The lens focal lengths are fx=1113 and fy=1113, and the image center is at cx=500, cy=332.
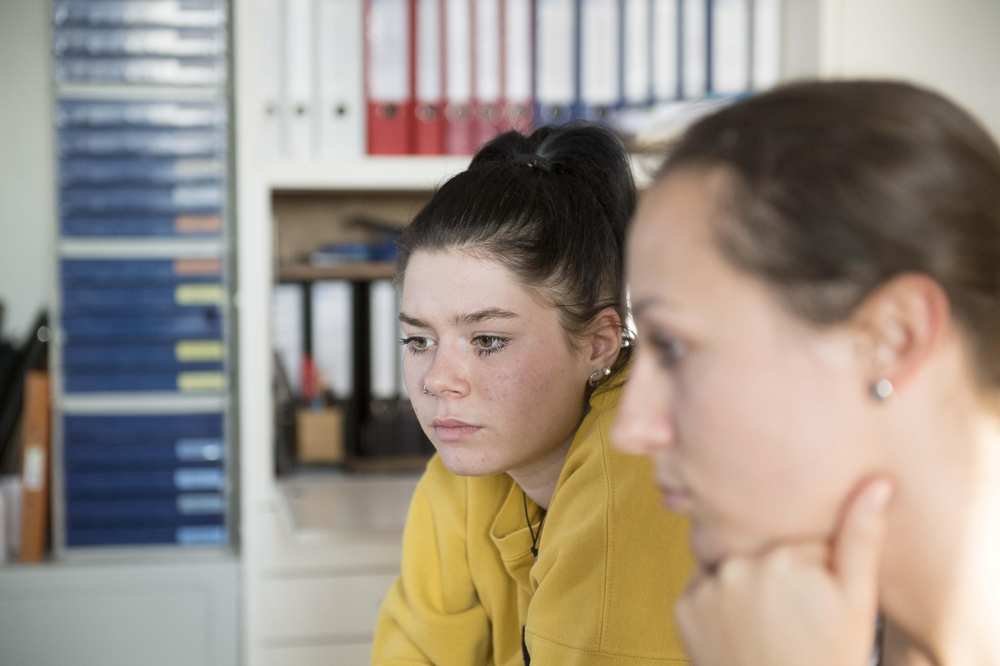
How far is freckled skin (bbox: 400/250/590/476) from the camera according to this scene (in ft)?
3.31

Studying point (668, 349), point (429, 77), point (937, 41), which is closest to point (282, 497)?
point (429, 77)

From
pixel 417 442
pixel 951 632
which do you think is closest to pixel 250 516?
pixel 417 442

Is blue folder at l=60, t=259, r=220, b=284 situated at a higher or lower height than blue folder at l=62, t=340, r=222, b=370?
higher

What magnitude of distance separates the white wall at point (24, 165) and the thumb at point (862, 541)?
2335 millimetres

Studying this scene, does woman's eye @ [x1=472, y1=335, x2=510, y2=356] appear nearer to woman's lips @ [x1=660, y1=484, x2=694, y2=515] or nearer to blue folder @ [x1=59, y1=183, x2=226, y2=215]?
woman's lips @ [x1=660, y1=484, x2=694, y2=515]

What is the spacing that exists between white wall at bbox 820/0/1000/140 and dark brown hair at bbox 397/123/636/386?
1.20 m

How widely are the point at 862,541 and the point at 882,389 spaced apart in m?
0.07

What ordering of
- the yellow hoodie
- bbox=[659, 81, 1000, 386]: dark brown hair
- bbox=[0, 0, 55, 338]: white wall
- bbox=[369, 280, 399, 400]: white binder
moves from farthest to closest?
bbox=[0, 0, 55, 338]: white wall, bbox=[369, 280, 399, 400]: white binder, the yellow hoodie, bbox=[659, 81, 1000, 386]: dark brown hair

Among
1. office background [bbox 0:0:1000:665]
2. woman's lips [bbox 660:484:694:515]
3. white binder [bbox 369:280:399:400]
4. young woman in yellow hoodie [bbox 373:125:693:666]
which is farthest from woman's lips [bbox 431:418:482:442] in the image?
white binder [bbox 369:280:399:400]

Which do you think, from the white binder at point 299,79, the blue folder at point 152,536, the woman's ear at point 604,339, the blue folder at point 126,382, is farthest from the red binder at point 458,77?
the woman's ear at point 604,339

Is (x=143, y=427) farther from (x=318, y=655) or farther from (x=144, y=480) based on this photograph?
(x=318, y=655)

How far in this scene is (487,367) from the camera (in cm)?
102

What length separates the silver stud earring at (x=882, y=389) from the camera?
19.6 inches

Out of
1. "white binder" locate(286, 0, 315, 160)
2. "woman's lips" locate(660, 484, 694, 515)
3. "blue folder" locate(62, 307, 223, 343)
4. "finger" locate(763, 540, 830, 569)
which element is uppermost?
"white binder" locate(286, 0, 315, 160)
